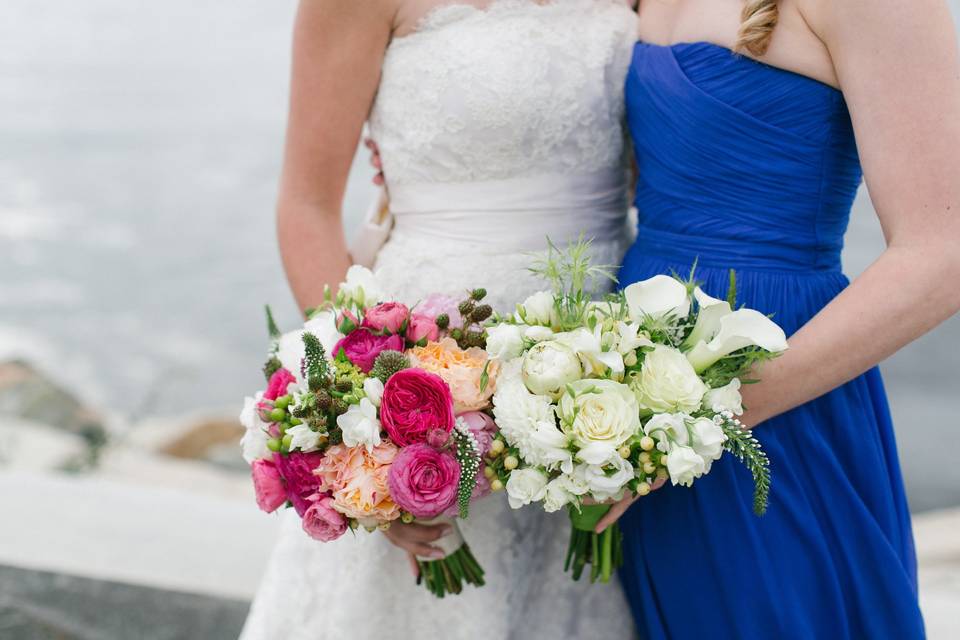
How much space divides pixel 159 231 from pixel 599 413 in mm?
10786

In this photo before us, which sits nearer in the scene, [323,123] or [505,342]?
[505,342]

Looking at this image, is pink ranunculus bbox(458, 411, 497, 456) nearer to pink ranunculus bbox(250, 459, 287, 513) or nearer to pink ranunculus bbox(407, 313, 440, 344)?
pink ranunculus bbox(407, 313, 440, 344)

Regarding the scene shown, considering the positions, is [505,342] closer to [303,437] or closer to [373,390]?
[373,390]

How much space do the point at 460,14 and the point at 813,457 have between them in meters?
1.18

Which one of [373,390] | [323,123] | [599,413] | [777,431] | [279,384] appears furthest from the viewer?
[323,123]

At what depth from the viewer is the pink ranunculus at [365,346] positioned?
1642 mm

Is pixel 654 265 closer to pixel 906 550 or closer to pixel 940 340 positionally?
pixel 906 550

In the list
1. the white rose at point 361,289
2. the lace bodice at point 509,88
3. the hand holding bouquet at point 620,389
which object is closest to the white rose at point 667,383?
the hand holding bouquet at point 620,389

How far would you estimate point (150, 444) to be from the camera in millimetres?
6277

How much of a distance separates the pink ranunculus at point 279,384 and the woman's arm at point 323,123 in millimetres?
560

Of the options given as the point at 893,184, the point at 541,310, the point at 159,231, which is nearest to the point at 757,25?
the point at 893,184

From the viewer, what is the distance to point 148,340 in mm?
8969

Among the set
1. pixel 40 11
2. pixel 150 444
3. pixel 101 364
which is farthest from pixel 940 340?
pixel 40 11

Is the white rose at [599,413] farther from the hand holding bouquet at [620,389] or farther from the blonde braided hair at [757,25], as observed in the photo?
the blonde braided hair at [757,25]
